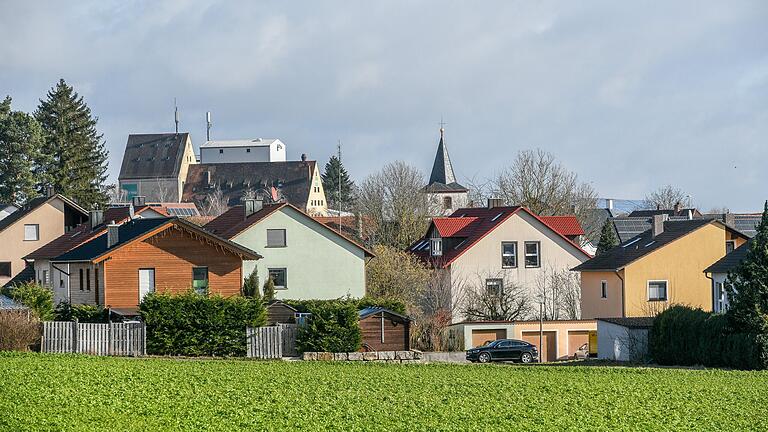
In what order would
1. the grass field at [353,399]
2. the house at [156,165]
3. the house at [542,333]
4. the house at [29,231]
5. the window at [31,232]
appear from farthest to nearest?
the house at [156,165] → the window at [31,232] → the house at [29,231] → the house at [542,333] → the grass field at [353,399]

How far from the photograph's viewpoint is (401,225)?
331 ft

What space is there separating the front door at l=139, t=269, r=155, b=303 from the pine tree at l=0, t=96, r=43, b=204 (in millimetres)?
51885

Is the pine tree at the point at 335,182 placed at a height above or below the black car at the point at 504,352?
above

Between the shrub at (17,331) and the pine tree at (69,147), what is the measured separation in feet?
191

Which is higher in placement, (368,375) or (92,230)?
(92,230)

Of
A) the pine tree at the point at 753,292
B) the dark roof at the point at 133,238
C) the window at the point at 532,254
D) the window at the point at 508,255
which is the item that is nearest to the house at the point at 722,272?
the pine tree at the point at 753,292

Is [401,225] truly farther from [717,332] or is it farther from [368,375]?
[368,375]

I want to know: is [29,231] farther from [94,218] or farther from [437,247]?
[437,247]

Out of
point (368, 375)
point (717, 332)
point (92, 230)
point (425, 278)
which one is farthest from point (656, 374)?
point (92, 230)

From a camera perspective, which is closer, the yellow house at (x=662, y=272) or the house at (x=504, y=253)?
the yellow house at (x=662, y=272)

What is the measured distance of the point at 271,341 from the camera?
4978 cm

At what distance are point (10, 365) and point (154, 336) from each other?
45.9ft

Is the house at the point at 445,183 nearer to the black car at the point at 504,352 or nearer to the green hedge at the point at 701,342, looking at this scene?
the black car at the point at 504,352

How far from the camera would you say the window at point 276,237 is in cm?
7056
